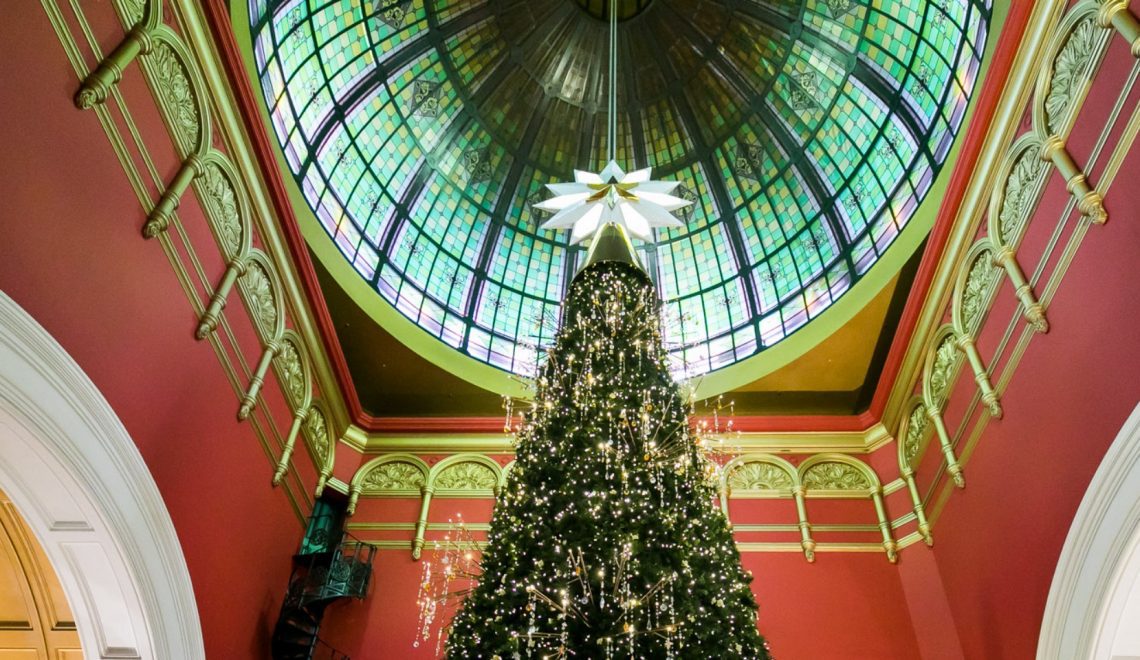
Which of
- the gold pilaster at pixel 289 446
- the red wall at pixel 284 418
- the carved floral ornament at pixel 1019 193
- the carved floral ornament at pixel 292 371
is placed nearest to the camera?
the red wall at pixel 284 418

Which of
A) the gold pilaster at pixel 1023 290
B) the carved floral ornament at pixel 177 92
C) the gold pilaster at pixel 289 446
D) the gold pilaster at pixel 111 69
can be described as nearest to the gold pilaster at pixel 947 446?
the gold pilaster at pixel 1023 290

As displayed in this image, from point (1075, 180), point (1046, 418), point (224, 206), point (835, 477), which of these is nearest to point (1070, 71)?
point (1075, 180)

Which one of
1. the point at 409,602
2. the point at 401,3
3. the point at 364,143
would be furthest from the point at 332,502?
the point at 401,3

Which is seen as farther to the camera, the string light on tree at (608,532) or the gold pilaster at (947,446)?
the gold pilaster at (947,446)

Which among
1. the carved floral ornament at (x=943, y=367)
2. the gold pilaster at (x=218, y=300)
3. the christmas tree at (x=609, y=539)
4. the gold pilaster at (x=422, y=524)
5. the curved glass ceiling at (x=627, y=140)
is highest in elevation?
the curved glass ceiling at (x=627, y=140)

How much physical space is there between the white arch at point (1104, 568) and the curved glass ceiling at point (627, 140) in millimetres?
6867

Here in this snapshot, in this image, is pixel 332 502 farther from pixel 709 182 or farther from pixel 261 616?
pixel 709 182

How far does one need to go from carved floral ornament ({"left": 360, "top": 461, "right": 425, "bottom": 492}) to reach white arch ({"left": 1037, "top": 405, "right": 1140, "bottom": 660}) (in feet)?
33.1

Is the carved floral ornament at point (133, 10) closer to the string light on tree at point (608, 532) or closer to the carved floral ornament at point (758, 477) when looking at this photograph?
the string light on tree at point (608, 532)

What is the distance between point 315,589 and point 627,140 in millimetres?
12375

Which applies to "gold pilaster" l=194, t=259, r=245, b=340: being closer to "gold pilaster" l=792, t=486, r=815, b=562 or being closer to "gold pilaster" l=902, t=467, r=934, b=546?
"gold pilaster" l=792, t=486, r=815, b=562

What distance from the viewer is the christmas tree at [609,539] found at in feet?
19.4

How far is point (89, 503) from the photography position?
6766 mm

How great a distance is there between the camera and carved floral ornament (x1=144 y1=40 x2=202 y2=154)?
25.1 feet
